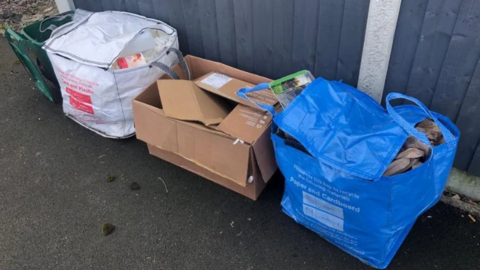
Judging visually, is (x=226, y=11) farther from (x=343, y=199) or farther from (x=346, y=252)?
(x=346, y=252)

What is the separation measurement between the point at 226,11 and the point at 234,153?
3.15 ft

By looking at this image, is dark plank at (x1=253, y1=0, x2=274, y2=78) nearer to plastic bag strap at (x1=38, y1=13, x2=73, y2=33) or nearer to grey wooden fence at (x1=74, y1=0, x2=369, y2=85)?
grey wooden fence at (x1=74, y1=0, x2=369, y2=85)

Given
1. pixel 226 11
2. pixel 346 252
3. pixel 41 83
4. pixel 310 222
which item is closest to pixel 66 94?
pixel 41 83

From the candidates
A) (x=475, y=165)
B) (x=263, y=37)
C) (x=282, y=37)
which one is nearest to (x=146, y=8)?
(x=263, y=37)

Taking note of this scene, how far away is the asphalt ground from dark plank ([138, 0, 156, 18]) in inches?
36.9

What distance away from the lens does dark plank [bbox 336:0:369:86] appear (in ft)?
6.34

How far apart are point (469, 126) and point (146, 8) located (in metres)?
2.19

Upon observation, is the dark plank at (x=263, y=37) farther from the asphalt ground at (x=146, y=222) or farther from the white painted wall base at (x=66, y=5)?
the white painted wall base at (x=66, y=5)

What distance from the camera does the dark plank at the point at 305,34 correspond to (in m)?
2.09

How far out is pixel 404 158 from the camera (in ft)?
5.23

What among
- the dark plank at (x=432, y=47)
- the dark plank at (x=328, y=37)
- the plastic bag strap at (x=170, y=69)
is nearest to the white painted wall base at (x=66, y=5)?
the plastic bag strap at (x=170, y=69)

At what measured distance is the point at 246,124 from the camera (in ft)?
6.75

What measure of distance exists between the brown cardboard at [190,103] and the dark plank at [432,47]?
1.00 m

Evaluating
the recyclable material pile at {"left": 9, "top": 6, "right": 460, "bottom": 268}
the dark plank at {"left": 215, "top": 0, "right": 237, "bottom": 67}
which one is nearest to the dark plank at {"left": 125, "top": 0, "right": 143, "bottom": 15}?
the recyclable material pile at {"left": 9, "top": 6, "right": 460, "bottom": 268}
